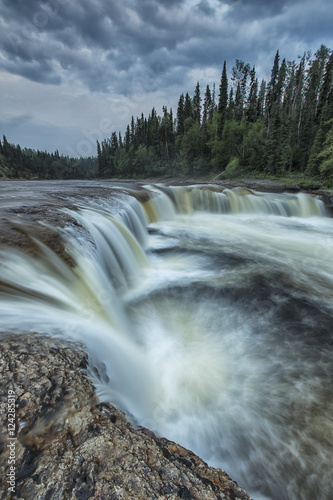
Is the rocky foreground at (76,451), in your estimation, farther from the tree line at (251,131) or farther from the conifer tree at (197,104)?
the conifer tree at (197,104)

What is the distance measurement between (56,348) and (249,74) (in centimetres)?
6603

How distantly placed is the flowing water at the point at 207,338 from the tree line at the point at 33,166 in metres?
91.3

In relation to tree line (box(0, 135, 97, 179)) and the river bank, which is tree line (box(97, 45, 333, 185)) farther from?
tree line (box(0, 135, 97, 179))

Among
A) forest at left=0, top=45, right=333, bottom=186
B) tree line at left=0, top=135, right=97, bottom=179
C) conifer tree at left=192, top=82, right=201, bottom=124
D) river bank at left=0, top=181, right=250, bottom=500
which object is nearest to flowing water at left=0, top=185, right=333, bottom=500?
river bank at left=0, top=181, right=250, bottom=500

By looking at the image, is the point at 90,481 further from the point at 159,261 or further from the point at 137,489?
the point at 159,261

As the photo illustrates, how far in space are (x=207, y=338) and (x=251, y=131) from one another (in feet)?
127

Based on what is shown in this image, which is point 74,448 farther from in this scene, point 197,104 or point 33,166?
point 33,166

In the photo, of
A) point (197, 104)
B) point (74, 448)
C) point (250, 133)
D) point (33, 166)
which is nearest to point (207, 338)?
point (74, 448)

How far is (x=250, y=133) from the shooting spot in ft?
115

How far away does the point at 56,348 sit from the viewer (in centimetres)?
206

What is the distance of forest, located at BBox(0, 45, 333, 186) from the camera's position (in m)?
31.2

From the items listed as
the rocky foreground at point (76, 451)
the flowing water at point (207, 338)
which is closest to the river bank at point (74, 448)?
the rocky foreground at point (76, 451)

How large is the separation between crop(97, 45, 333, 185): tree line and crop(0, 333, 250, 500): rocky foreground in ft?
74.2

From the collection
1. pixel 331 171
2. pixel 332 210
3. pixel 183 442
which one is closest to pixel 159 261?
pixel 183 442
